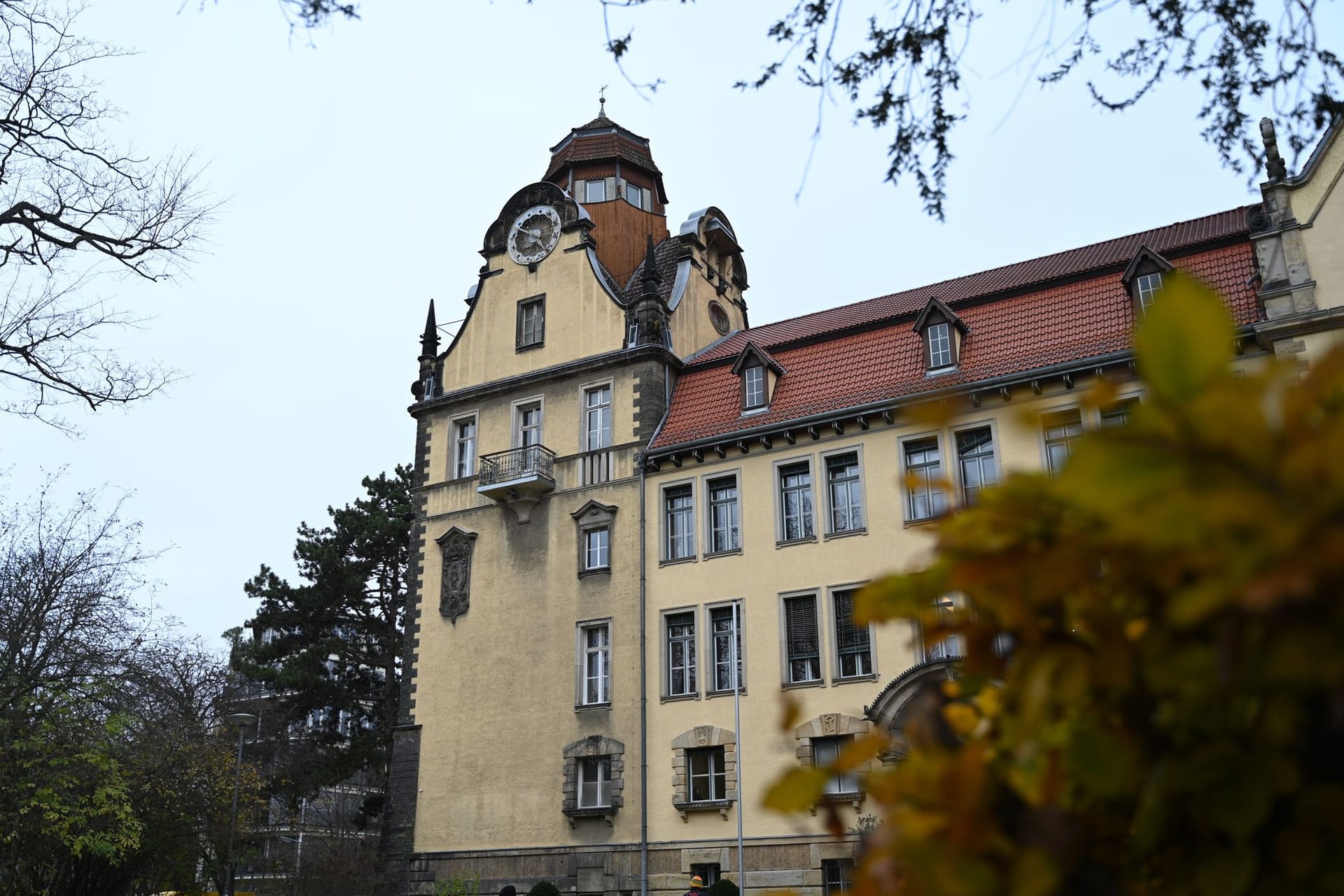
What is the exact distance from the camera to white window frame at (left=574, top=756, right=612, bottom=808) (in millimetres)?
26672

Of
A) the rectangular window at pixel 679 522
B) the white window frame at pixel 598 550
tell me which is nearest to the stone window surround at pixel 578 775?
the white window frame at pixel 598 550

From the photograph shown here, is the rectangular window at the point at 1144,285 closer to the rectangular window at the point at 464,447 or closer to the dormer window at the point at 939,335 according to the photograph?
the dormer window at the point at 939,335

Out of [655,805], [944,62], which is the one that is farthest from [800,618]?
[944,62]

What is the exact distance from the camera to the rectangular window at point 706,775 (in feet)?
83.5

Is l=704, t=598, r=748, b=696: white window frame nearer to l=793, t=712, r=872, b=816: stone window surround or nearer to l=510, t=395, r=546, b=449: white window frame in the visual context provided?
l=793, t=712, r=872, b=816: stone window surround

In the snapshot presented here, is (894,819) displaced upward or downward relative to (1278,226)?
downward

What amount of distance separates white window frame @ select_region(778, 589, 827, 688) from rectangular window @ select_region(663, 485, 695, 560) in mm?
2786

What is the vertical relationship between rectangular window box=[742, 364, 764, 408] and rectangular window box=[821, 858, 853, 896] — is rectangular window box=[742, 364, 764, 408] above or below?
above

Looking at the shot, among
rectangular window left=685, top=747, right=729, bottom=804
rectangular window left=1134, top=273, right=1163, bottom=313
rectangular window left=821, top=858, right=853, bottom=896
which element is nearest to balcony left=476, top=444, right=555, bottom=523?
rectangular window left=685, top=747, right=729, bottom=804

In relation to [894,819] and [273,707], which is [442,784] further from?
[894,819]

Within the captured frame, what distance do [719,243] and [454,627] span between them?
1369 centimetres

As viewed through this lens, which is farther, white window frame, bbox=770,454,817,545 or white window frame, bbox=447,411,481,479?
white window frame, bbox=447,411,481,479

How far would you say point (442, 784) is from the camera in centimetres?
2912

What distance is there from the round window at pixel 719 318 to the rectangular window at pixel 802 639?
10.9 metres
